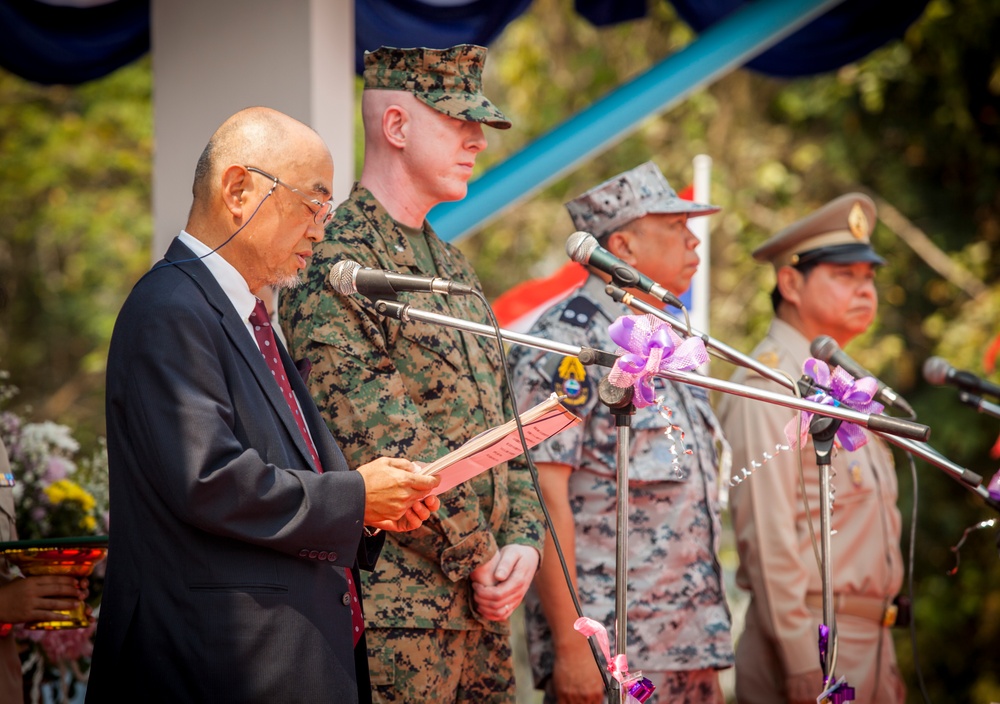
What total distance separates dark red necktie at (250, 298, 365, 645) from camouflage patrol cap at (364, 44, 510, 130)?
99 centimetres

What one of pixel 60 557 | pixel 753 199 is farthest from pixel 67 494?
pixel 753 199

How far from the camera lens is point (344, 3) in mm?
4598

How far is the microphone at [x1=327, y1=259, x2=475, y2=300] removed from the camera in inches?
102

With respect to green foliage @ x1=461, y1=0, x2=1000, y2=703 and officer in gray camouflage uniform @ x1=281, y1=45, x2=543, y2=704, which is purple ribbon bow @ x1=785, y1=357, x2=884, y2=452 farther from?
green foliage @ x1=461, y1=0, x2=1000, y2=703

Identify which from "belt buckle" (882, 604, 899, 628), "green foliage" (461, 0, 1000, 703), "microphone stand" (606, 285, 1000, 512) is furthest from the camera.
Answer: "green foliage" (461, 0, 1000, 703)

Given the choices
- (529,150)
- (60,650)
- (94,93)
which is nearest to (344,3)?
(529,150)

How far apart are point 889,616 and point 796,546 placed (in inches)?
19.8

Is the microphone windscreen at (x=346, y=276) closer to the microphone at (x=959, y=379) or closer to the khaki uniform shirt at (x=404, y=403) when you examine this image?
the khaki uniform shirt at (x=404, y=403)

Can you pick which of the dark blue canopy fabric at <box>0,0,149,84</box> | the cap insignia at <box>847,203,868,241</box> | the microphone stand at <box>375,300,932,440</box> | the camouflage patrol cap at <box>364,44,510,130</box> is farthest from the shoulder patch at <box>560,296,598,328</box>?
the dark blue canopy fabric at <box>0,0,149,84</box>

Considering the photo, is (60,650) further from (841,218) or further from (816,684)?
(841,218)

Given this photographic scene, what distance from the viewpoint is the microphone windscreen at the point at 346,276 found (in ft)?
9.07

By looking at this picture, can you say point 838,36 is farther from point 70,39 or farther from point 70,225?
point 70,225

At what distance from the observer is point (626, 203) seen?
411cm

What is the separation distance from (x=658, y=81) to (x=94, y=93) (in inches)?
301
